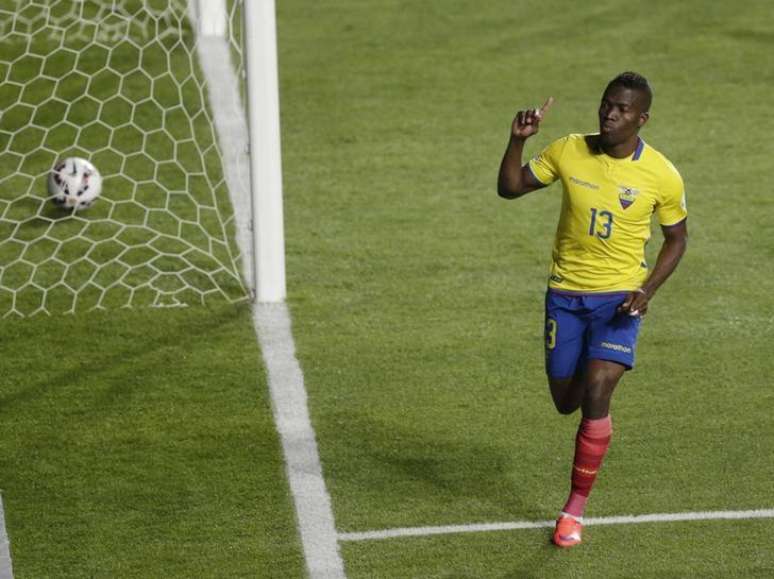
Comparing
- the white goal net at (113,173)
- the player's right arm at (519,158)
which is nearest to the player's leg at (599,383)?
the player's right arm at (519,158)

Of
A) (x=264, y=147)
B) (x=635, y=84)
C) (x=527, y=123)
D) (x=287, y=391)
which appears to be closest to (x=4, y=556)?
(x=287, y=391)

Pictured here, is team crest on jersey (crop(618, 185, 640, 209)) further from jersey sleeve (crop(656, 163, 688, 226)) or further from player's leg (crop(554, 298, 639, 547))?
player's leg (crop(554, 298, 639, 547))

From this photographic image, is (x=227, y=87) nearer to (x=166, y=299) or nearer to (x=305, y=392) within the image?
(x=166, y=299)

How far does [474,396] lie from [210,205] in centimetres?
326

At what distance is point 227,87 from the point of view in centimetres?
1229

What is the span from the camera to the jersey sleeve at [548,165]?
6219mm

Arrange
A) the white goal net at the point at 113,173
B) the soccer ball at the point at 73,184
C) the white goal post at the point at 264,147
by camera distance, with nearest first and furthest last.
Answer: the white goal post at the point at 264,147, the white goal net at the point at 113,173, the soccer ball at the point at 73,184

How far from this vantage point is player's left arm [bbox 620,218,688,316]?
6051 millimetres

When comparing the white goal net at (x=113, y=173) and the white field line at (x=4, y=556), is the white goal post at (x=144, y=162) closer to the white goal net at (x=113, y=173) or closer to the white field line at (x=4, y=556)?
the white goal net at (x=113, y=173)

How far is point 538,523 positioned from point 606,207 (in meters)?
1.45

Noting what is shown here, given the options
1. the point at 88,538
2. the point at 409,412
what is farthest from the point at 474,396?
the point at 88,538

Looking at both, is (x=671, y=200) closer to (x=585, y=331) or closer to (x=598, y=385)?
(x=585, y=331)

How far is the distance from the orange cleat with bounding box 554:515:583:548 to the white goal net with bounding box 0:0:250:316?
3.27 m

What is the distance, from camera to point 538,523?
6559 mm
